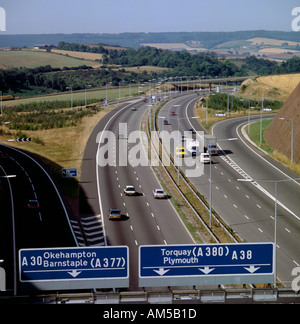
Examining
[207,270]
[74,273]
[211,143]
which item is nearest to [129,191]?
[211,143]

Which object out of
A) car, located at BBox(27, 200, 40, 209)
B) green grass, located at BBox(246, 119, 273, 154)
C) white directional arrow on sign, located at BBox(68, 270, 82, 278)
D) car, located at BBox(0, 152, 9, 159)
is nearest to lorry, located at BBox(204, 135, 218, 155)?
green grass, located at BBox(246, 119, 273, 154)

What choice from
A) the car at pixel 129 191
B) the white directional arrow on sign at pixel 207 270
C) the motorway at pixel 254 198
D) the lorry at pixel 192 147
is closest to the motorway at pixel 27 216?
the car at pixel 129 191

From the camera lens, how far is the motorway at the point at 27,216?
5391 centimetres

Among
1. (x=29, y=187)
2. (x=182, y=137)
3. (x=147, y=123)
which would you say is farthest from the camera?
(x=147, y=123)

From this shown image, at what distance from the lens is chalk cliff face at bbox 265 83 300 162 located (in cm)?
9920

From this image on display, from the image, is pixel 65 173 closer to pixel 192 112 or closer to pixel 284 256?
pixel 284 256

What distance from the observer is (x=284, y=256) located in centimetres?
5541

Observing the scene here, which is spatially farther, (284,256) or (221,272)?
(284,256)

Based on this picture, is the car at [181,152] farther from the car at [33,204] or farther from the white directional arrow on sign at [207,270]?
the white directional arrow on sign at [207,270]

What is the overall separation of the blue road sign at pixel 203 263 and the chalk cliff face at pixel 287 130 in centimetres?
5849

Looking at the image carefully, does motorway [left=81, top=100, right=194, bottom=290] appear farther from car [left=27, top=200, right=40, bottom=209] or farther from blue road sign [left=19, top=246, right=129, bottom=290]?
blue road sign [left=19, top=246, right=129, bottom=290]

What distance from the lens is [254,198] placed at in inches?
2965
